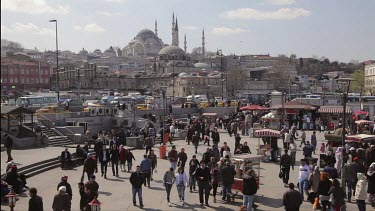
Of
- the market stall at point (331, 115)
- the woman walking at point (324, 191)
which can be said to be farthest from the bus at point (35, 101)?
the woman walking at point (324, 191)

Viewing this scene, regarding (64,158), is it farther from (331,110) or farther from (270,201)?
(331,110)

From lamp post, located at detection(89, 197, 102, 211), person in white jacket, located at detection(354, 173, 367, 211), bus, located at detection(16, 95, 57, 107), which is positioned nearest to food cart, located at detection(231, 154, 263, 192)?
person in white jacket, located at detection(354, 173, 367, 211)

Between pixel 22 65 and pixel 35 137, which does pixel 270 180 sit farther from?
pixel 22 65

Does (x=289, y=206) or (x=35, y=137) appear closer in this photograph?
(x=289, y=206)

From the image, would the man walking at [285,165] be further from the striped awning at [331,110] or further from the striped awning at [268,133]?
the striped awning at [331,110]

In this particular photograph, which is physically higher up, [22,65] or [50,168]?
[22,65]

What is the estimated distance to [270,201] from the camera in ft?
37.2

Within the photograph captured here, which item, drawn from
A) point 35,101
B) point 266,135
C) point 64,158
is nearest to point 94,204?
point 64,158

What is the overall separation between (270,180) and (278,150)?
159 inches

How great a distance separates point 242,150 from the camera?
605 inches

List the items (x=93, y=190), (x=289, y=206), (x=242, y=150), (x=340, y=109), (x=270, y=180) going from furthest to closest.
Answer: (x=340, y=109), (x=242, y=150), (x=270, y=180), (x=93, y=190), (x=289, y=206)

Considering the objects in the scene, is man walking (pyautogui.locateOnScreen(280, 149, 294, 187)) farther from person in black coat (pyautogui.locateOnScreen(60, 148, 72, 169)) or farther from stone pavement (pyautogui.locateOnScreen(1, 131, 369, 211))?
person in black coat (pyautogui.locateOnScreen(60, 148, 72, 169))

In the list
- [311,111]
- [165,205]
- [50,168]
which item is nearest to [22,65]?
[311,111]

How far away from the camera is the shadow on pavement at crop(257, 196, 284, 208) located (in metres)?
11.0
